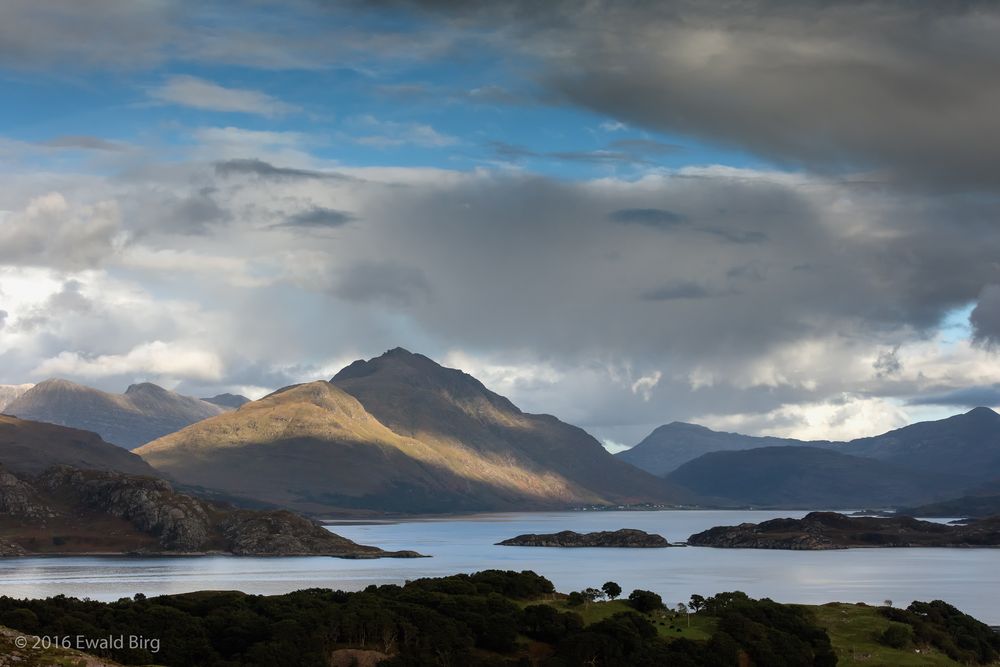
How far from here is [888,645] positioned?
13512 centimetres

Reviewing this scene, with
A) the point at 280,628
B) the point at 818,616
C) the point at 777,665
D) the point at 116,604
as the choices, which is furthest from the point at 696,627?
the point at 116,604

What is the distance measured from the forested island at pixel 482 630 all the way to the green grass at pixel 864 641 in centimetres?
25

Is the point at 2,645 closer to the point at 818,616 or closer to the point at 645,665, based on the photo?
the point at 645,665

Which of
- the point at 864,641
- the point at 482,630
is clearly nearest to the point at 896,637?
the point at 864,641

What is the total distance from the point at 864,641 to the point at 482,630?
157ft

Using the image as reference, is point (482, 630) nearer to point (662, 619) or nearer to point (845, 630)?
point (662, 619)

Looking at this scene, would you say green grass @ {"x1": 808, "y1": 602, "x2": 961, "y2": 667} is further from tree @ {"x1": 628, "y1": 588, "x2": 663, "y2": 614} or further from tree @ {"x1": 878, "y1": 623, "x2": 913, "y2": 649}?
tree @ {"x1": 628, "y1": 588, "x2": 663, "y2": 614}

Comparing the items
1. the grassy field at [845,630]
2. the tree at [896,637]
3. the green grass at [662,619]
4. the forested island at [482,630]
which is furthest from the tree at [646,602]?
the tree at [896,637]

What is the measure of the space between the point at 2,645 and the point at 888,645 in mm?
99094

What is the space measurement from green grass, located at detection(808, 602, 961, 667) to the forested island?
0.25m

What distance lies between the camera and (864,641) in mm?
136000

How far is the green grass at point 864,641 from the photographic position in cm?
12800

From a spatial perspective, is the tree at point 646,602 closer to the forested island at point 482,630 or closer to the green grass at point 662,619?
the forested island at point 482,630

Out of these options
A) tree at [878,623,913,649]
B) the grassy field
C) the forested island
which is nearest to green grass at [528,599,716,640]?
the grassy field
